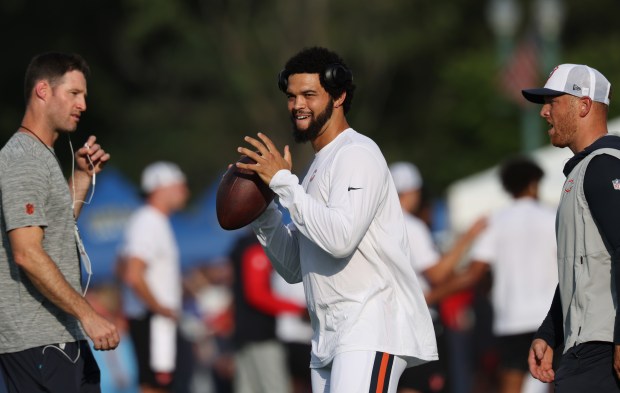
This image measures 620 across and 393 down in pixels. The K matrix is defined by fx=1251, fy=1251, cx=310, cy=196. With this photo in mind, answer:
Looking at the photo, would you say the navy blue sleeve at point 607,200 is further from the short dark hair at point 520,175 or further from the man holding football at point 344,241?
the short dark hair at point 520,175

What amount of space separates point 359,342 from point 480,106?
107 feet

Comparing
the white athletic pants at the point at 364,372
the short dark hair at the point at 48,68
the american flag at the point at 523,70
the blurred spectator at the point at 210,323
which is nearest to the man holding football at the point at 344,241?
the white athletic pants at the point at 364,372

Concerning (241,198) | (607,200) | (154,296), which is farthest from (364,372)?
(154,296)

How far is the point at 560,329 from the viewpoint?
238 inches

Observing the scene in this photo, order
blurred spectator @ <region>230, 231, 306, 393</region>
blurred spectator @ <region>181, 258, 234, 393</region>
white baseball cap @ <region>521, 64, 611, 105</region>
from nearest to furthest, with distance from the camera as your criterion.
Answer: white baseball cap @ <region>521, 64, 611, 105</region> < blurred spectator @ <region>230, 231, 306, 393</region> < blurred spectator @ <region>181, 258, 234, 393</region>

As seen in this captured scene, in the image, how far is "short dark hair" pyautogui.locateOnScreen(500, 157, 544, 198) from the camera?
9664 mm

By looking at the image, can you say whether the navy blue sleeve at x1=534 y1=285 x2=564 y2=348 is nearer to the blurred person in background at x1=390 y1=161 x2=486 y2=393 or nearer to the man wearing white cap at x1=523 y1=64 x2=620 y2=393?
the man wearing white cap at x1=523 y1=64 x2=620 y2=393

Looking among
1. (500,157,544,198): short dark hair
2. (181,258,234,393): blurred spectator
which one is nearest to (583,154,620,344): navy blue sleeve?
(500,157,544,198): short dark hair

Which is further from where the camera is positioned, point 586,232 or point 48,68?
point 48,68

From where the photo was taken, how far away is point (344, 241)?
5.58m

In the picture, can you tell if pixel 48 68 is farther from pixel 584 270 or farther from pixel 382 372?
pixel 584 270

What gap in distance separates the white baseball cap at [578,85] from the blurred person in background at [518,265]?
146 inches

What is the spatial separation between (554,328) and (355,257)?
1.06 m

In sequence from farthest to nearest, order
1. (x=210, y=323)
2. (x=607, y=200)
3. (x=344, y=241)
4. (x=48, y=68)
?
(x=210, y=323) → (x=48, y=68) → (x=344, y=241) → (x=607, y=200)
